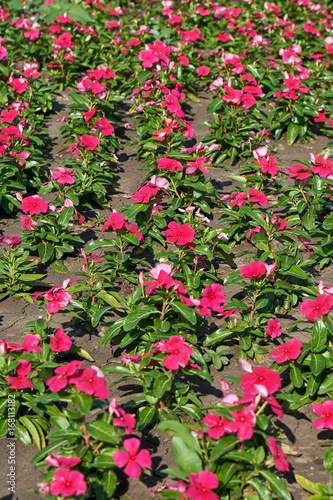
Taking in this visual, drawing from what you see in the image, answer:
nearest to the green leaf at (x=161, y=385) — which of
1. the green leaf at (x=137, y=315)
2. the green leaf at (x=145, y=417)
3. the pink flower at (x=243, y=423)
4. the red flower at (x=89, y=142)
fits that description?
the green leaf at (x=145, y=417)

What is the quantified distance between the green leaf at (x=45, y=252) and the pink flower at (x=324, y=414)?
219 centimetres

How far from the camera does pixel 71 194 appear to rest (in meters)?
4.50

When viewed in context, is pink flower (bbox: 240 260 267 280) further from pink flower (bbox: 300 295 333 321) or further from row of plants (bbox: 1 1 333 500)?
pink flower (bbox: 300 295 333 321)

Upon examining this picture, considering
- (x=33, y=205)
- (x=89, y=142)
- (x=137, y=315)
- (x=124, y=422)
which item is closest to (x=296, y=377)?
(x=137, y=315)

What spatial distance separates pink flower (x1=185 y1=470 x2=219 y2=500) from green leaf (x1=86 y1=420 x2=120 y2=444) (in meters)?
0.37

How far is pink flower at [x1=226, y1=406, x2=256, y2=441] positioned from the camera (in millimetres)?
2241

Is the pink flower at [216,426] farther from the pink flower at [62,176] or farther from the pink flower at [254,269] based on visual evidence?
the pink flower at [62,176]

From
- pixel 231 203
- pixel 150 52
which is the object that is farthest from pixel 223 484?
pixel 150 52

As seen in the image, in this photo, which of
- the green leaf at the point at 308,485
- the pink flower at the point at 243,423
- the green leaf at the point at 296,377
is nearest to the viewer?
the pink flower at the point at 243,423

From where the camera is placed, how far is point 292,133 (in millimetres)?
5773

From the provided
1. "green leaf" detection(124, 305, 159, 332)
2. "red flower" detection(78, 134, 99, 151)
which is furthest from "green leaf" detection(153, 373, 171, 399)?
"red flower" detection(78, 134, 99, 151)

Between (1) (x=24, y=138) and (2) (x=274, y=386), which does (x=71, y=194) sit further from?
(2) (x=274, y=386)

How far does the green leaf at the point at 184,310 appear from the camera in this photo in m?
2.94

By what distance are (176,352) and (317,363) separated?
2.57ft
